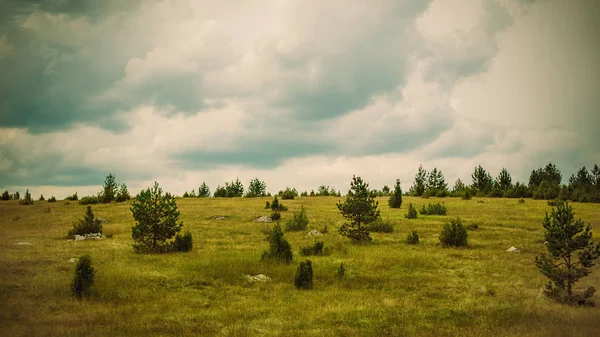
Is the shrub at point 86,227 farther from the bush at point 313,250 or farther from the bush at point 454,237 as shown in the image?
the bush at point 454,237

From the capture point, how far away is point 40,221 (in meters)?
37.5

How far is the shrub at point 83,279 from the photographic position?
46.9 ft

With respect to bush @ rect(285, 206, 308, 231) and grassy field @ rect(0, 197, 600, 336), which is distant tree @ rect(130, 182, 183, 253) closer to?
grassy field @ rect(0, 197, 600, 336)

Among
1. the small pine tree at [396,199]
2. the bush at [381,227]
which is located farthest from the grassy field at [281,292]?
the small pine tree at [396,199]

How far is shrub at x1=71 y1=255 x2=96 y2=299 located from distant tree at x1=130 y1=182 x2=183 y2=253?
924 cm

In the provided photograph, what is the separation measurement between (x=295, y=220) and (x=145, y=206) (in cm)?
1397

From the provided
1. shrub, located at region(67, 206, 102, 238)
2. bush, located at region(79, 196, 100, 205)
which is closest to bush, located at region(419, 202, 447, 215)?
shrub, located at region(67, 206, 102, 238)

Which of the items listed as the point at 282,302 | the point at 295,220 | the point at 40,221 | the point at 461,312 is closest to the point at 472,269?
the point at 461,312

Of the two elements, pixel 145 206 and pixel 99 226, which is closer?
pixel 145 206

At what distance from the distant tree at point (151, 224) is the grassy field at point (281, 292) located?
120 centimetres

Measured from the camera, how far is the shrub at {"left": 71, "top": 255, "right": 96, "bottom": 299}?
1428cm

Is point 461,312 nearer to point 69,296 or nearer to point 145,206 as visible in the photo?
point 69,296

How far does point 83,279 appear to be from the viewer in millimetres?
14406

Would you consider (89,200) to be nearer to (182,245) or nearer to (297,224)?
(297,224)
